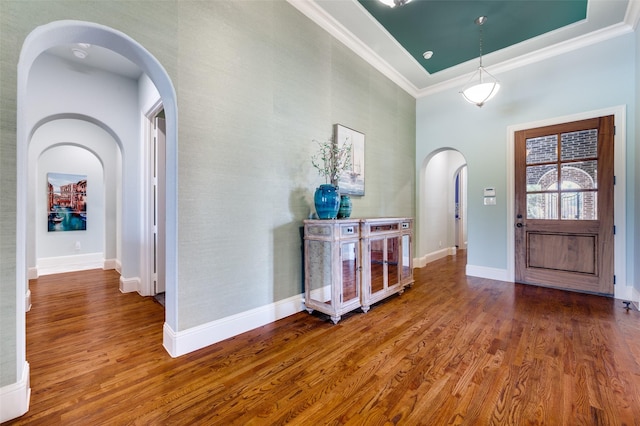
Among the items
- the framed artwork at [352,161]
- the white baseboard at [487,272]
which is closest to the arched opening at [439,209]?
the white baseboard at [487,272]

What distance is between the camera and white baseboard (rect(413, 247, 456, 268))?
512 cm

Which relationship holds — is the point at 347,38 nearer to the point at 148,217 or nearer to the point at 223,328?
the point at 148,217

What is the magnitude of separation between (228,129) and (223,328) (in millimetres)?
1753

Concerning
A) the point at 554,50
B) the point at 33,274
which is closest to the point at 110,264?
the point at 33,274

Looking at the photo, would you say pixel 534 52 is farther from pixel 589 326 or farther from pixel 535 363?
pixel 535 363

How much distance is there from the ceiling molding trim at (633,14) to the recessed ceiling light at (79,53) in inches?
247

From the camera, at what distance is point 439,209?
6.34 m

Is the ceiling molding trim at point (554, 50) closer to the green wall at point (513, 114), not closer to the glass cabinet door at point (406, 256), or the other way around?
the green wall at point (513, 114)

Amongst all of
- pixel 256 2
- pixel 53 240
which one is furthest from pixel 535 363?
pixel 53 240

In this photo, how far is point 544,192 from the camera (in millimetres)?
3893

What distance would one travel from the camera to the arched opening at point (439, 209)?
5211mm

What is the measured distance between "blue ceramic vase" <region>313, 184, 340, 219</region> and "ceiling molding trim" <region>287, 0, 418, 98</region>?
2.03 m

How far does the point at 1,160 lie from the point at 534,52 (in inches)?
228

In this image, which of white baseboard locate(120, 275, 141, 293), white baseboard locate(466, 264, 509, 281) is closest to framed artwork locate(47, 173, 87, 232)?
white baseboard locate(120, 275, 141, 293)
